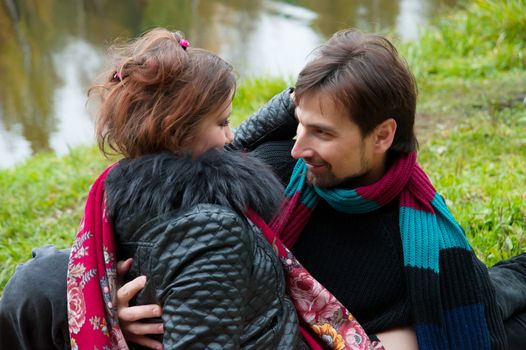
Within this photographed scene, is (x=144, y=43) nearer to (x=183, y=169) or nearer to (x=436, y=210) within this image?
(x=183, y=169)

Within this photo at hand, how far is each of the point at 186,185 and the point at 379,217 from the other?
0.74 meters

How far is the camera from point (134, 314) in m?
1.88

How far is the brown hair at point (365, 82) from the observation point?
7.06 ft

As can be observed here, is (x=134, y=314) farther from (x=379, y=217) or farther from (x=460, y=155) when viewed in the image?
(x=460, y=155)

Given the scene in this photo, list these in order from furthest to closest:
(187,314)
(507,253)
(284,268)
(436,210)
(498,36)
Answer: (498,36) → (507,253) → (436,210) → (284,268) → (187,314)

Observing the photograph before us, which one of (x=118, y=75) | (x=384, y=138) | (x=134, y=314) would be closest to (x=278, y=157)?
(x=384, y=138)

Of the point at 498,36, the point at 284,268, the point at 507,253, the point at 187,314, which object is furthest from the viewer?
the point at 498,36

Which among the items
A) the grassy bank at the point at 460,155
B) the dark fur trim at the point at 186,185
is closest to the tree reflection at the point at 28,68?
the grassy bank at the point at 460,155

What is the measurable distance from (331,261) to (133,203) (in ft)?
2.51

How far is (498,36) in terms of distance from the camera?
6867 millimetres

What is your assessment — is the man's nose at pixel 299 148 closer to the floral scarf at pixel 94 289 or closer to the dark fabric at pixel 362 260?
the dark fabric at pixel 362 260

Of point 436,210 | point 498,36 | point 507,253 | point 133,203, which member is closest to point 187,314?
point 133,203

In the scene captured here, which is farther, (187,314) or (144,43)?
(144,43)

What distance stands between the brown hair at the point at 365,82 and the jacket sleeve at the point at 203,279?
62 centimetres
